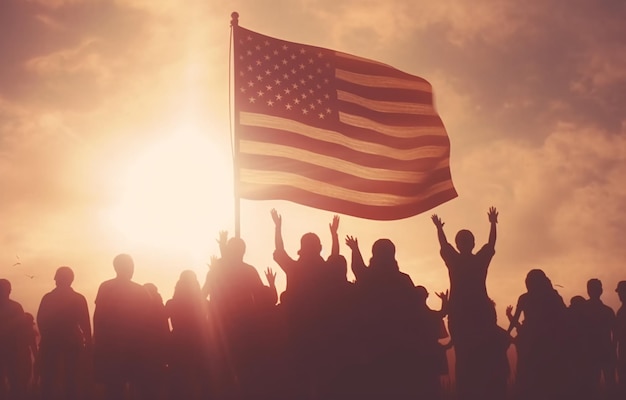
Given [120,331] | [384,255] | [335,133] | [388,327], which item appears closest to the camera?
[388,327]

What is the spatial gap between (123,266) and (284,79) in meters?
4.12

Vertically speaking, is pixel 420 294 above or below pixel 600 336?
above

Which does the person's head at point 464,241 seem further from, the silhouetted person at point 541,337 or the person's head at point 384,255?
the silhouetted person at point 541,337

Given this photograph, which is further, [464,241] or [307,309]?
[464,241]

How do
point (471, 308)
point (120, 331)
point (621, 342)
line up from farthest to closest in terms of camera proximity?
point (621, 342), point (120, 331), point (471, 308)

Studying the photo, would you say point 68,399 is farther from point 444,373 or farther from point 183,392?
point 444,373

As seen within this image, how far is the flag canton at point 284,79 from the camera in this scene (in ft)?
36.4

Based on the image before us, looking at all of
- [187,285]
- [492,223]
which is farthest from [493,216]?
[187,285]

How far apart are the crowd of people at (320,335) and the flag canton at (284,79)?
8.38 feet

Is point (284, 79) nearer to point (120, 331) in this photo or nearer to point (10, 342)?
point (120, 331)

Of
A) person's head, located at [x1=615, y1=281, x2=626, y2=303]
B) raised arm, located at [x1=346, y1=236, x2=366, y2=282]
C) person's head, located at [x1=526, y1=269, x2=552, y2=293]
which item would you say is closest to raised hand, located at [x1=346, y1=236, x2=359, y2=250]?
raised arm, located at [x1=346, y1=236, x2=366, y2=282]

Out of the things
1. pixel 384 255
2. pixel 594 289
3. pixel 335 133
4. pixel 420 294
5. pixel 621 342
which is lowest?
pixel 621 342

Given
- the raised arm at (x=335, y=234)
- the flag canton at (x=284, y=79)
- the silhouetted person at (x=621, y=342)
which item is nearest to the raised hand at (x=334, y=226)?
the raised arm at (x=335, y=234)

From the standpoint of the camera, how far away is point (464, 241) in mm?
8680
